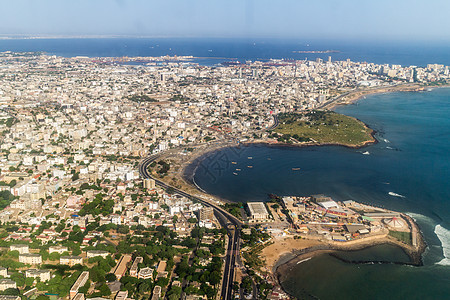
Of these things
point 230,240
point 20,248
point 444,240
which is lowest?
point 444,240

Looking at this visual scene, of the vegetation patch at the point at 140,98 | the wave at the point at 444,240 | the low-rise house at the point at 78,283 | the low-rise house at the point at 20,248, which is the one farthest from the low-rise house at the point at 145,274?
the vegetation patch at the point at 140,98

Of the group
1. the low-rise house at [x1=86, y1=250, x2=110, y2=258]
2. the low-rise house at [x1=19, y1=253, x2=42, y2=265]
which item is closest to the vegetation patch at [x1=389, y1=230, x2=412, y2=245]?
the low-rise house at [x1=86, y1=250, x2=110, y2=258]

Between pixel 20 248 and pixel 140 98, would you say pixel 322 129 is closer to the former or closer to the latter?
pixel 140 98

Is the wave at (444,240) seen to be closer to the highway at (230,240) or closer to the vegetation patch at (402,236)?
the vegetation patch at (402,236)

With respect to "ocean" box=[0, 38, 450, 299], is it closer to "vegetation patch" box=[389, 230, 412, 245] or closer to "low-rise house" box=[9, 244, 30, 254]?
"vegetation patch" box=[389, 230, 412, 245]

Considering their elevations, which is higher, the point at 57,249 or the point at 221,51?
the point at 221,51

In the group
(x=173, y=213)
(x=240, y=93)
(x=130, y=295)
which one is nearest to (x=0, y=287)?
(x=130, y=295)

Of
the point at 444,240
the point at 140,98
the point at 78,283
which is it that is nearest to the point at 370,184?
the point at 444,240

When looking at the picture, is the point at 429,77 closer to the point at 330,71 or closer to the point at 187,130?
the point at 330,71
